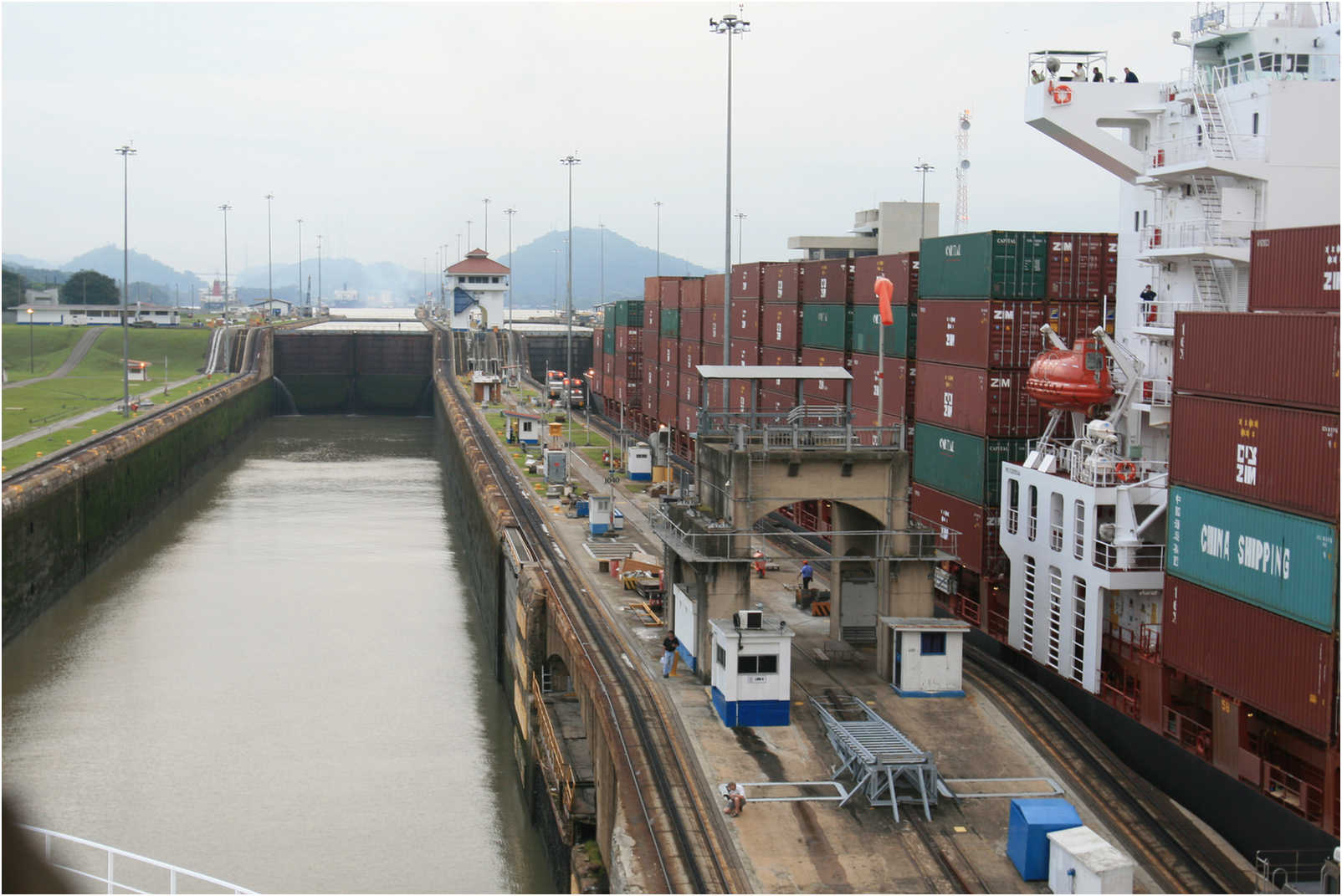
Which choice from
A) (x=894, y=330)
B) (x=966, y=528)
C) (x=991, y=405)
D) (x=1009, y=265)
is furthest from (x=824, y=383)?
(x=1009, y=265)

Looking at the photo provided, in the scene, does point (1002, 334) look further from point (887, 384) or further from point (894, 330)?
point (887, 384)

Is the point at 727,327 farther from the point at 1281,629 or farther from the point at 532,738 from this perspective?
the point at 1281,629

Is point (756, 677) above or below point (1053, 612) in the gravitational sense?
below

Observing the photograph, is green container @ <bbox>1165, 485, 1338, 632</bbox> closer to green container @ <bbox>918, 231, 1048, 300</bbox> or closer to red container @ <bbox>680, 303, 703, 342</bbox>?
green container @ <bbox>918, 231, 1048, 300</bbox>

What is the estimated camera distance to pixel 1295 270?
68.8 ft

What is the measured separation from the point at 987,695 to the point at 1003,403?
321 inches

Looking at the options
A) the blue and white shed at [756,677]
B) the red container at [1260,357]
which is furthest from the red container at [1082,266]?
the blue and white shed at [756,677]

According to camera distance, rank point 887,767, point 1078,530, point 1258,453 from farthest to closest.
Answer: point 1078,530 → point 887,767 → point 1258,453

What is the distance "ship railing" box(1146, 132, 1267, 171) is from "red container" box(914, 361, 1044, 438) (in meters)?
5.71

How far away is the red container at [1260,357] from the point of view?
19.0 m

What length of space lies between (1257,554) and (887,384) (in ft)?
65.1

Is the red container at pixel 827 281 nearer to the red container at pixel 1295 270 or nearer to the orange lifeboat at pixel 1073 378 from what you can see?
the orange lifeboat at pixel 1073 378

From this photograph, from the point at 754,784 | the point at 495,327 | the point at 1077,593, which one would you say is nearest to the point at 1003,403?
the point at 1077,593

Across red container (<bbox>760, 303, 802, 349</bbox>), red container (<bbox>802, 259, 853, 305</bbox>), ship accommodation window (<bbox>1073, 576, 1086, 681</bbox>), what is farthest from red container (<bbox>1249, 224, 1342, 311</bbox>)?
red container (<bbox>760, 303, 802, 349</bbox>)
